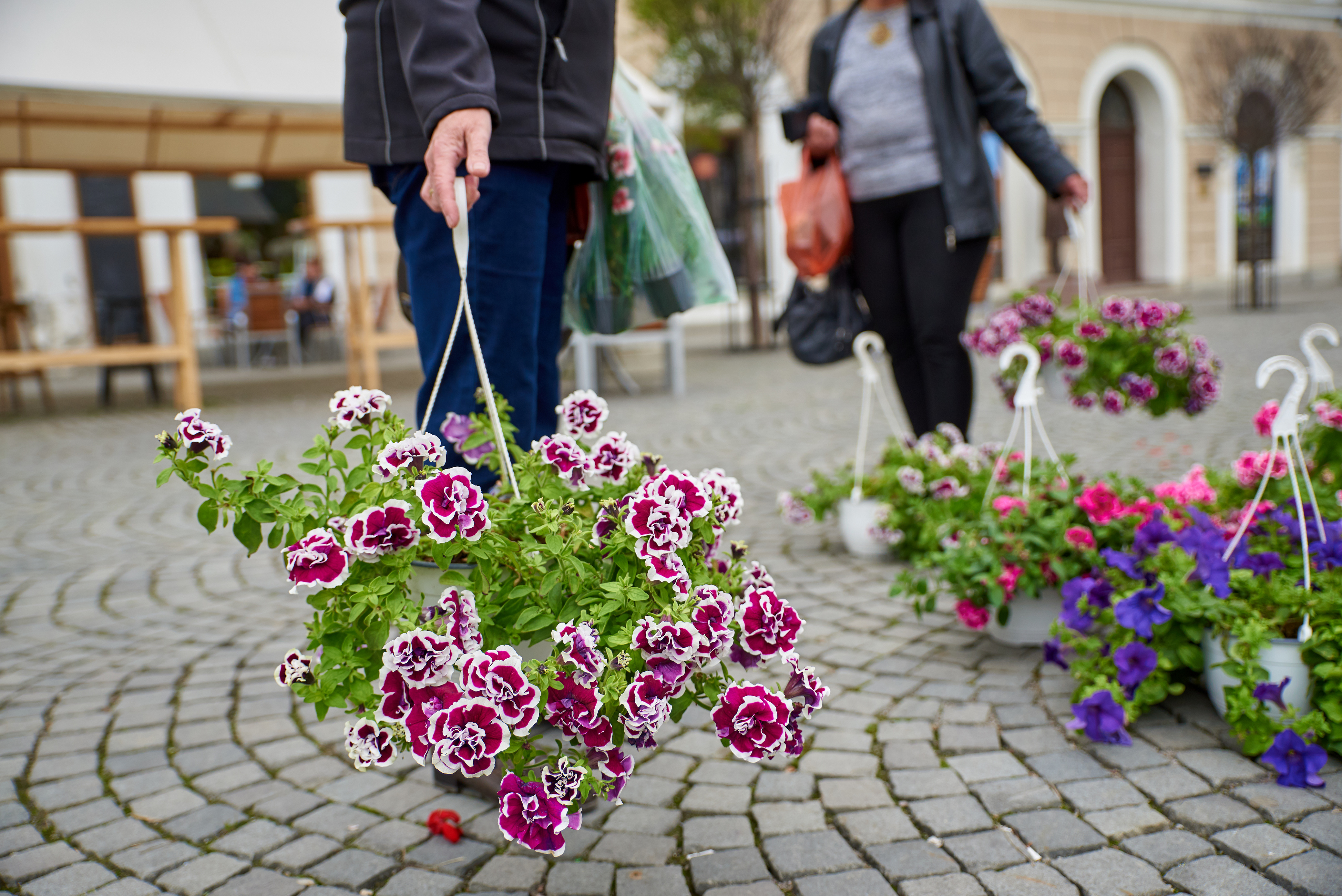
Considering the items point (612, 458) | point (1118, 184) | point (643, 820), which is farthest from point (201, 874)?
→ point (1118, 184)

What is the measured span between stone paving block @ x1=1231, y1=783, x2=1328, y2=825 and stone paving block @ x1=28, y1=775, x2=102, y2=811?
2009 millimetres

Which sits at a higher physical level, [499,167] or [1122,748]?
[499,167]

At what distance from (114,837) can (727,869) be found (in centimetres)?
105

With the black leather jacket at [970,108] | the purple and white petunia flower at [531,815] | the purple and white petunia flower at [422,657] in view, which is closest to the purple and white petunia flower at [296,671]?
the purple and white petunia flower at [422,657]

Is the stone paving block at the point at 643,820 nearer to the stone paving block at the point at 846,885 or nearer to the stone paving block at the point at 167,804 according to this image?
the stone paving block at the point at 846,885

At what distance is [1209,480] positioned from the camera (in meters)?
2.54

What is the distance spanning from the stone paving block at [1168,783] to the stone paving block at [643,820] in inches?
31.0

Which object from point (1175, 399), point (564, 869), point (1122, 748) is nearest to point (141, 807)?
point (564, 869)

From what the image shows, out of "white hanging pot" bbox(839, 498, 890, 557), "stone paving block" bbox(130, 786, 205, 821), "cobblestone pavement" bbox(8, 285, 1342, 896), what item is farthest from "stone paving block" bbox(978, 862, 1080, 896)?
"white hanging pot" bbox(839, 498, 890, 557)

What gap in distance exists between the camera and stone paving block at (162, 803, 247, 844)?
1875 millimetres

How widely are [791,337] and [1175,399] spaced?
1.16 m

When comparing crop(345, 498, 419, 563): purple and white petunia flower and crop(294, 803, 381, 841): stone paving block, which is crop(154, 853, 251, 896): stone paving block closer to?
crop(294, 803, 381, 841): stone paving block

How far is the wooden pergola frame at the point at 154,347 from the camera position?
702 cm

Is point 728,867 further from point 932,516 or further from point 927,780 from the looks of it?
point 932,516
